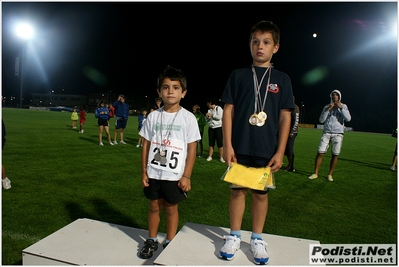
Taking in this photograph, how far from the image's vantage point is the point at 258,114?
8.67ft

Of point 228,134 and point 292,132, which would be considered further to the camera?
point 292,132

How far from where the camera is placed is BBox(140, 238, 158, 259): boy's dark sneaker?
8.71 ft

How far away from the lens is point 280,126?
271 cm

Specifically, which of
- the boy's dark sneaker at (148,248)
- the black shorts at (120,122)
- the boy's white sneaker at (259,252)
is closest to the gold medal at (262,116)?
the boy's white sneaker at (259,252)

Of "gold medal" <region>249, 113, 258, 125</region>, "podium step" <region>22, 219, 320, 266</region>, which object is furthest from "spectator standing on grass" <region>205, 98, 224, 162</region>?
"gold medal" <region>249, 113, 258, 125</region>

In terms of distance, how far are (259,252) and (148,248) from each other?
0.98 meters

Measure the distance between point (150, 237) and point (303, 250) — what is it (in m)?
1.45

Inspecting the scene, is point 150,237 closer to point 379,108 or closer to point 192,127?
point 192,127

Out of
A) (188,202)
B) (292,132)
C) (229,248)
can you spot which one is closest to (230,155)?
(229,248)

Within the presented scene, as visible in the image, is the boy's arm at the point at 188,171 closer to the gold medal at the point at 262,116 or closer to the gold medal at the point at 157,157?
the gold medal at the point at 157,157

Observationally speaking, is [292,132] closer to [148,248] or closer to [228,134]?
[228,134]

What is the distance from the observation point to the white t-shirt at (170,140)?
9.23 feet

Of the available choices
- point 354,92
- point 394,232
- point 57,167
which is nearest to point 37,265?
point 394,232

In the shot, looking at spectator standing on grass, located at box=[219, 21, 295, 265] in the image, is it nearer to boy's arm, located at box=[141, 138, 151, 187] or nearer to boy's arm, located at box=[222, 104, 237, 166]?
boy's arm, located at box=[222, 104, 237, 166]
